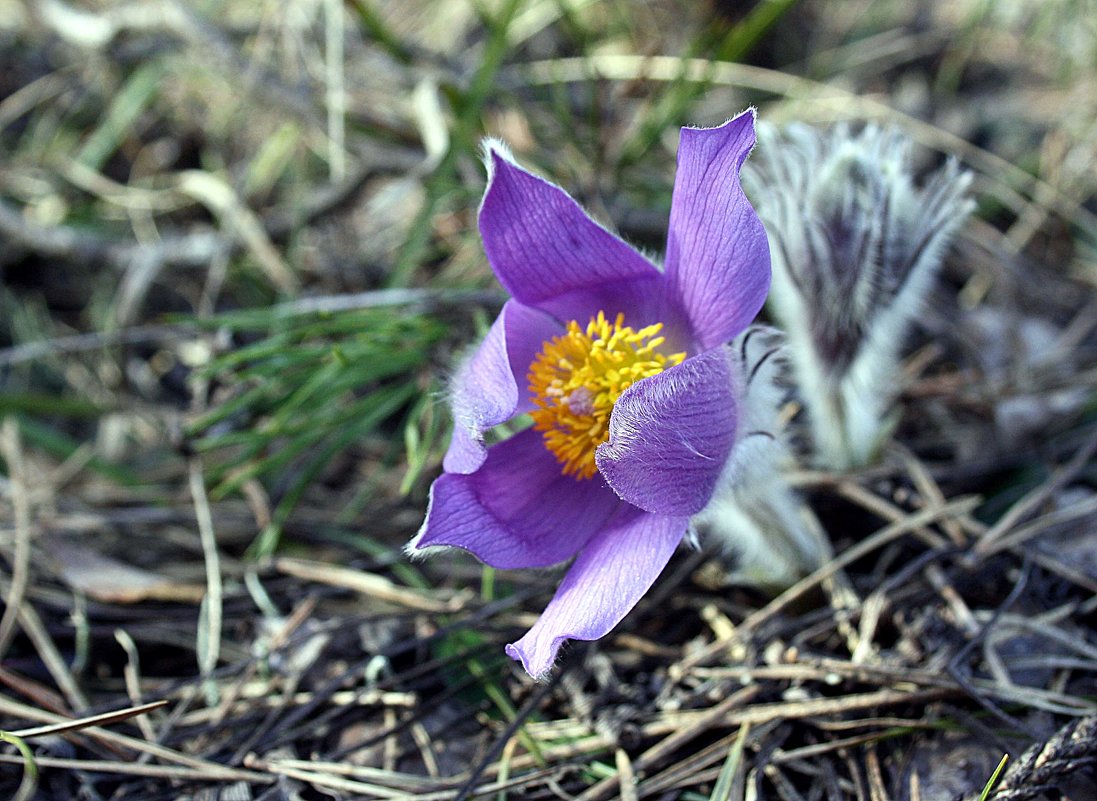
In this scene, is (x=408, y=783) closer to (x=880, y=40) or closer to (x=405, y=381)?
(x=405, y=381)

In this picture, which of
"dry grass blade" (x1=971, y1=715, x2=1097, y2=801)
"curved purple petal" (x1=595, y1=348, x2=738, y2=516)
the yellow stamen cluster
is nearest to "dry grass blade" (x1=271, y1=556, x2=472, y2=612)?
the yellow stamen cluster

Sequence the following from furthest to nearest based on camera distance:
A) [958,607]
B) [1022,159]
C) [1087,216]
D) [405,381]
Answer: [1022,159]
[1087,216]
[405,381]
[958,607]

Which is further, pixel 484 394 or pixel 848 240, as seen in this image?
pixel 848 240

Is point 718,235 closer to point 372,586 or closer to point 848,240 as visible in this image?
point 848,240

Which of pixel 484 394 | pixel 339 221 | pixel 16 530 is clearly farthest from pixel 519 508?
pixel 339 221

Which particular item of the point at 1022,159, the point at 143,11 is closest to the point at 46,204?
the point at 143,11

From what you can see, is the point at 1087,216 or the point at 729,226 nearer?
the point at 729,226
